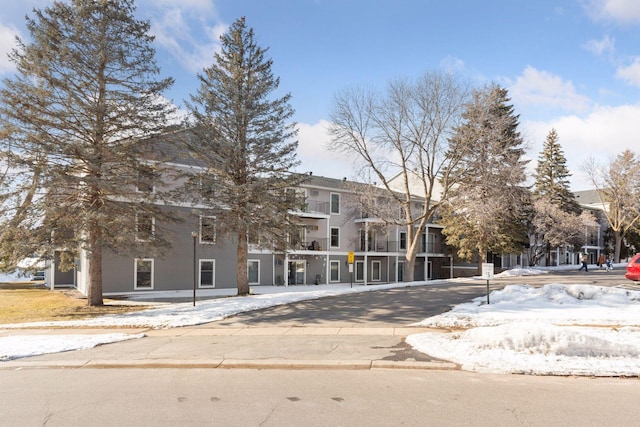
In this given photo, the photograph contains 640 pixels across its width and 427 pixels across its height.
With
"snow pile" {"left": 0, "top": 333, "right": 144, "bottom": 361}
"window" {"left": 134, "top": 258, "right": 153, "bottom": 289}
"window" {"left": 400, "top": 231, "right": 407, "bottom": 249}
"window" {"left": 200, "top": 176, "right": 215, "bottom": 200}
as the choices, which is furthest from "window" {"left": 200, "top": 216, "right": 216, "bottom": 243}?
"window" {"left": 400, "top": 231, "right": 407, "bottom": 249}

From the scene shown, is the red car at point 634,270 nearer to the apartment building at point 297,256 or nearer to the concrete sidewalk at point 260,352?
the apartment building at point 297,256

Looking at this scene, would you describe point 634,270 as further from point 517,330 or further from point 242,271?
point 242,271

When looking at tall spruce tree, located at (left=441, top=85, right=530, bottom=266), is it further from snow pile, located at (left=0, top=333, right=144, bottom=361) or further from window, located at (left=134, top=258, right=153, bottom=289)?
snow pile, located at (left=0, top=333, right=144, bottom=361)

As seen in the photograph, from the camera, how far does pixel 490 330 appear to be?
9445 millimetres

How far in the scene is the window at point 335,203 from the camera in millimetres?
38219

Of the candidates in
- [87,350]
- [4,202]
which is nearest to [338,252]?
[4,202]

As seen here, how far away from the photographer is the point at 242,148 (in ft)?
70.8

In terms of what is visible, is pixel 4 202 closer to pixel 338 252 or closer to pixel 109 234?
pixel 109 234

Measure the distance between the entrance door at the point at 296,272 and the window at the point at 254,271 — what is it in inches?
139

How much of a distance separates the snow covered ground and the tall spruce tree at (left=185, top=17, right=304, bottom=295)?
12.7ft

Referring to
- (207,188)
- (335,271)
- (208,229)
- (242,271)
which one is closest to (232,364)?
(207,188)

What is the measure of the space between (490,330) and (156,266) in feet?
70.2

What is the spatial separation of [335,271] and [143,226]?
20.0 metres

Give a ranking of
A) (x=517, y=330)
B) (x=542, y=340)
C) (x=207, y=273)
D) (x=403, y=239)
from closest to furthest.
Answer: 1. (x=542, y=340)
2. (x=517, y=330)
3. (x=207, y=273)
4. (x=403, y=239)
